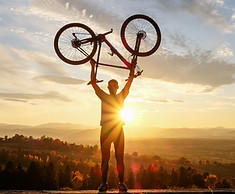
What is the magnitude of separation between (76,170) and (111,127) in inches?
5163

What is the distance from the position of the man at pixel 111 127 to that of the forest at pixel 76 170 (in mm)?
16210

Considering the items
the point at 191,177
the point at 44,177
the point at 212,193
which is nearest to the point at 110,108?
the point at 212,193

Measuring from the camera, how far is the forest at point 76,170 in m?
44.7

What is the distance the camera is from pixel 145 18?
918 centimetres

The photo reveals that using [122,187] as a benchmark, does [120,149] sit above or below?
above

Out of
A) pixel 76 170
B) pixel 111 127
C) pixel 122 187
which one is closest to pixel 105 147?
pixel 111 127

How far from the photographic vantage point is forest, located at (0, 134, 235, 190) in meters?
44.7

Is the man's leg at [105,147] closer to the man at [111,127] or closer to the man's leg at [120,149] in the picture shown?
the man at [111,127]

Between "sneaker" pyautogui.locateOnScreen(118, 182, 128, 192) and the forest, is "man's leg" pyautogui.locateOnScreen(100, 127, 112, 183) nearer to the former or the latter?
"sneaker" pyautogui.locateOnScreen(118, 182, 128, 192)

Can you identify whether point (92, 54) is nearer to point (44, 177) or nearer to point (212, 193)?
point (212, 193)

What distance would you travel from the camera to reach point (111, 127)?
6820mm

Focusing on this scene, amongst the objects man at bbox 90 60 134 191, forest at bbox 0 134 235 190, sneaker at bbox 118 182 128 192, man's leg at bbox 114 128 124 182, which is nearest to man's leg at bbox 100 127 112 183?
man at bbox 90 60 134 191

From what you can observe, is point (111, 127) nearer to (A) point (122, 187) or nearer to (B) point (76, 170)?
(A) point (122, 187)

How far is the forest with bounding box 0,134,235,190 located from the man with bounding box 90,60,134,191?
638 inches
